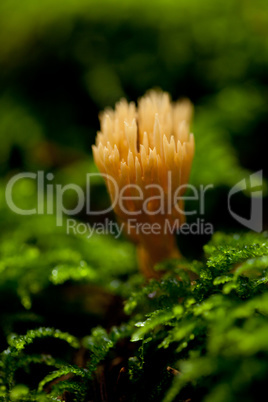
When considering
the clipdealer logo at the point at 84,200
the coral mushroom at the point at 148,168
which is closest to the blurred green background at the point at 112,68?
the clipdealer logo at the point at 84,200

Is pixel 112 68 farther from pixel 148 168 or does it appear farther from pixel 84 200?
pixel 148 168

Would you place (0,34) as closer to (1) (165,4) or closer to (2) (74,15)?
(2) (74,15)

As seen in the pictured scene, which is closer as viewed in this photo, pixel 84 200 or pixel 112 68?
pixel 84 200

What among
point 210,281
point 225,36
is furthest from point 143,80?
point 210,281

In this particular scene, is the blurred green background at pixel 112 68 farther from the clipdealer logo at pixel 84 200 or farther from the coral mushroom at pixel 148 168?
the coral mushroom at pixel 148 168

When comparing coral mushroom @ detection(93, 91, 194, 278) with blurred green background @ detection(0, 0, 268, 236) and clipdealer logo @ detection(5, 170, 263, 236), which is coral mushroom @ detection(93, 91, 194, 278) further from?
blurred green background @ detection(0, 0, 268, 236)

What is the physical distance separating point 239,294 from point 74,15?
2.27 meters

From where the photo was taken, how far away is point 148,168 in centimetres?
132

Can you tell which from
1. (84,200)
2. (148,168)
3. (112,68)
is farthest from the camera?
(112,68)

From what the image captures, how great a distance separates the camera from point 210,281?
4.10 feet

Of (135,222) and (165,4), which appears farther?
(165,4)

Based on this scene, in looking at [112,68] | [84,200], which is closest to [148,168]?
[84,200]

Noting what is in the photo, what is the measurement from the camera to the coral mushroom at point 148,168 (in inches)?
52.7

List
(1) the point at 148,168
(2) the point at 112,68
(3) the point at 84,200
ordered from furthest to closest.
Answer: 1. (2) the point at 112,68
2. (3) the point at 84,200
3. (1) the point at 148,168
